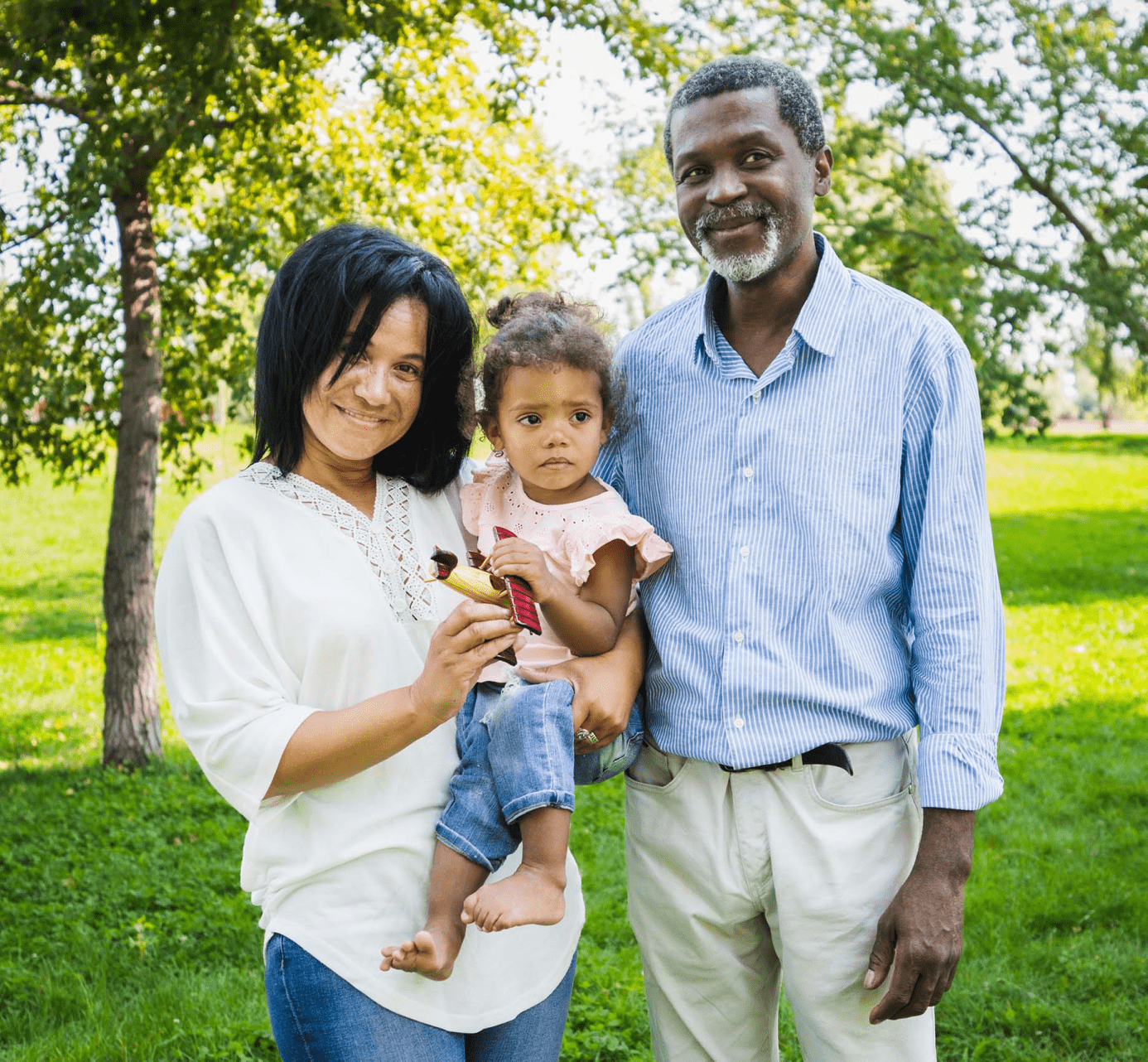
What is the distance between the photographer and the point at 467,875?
1.97 meters

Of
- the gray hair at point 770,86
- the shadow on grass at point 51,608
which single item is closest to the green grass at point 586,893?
the shadow on grass at point 51,608

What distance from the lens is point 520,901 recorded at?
196cm

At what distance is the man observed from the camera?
2.18m

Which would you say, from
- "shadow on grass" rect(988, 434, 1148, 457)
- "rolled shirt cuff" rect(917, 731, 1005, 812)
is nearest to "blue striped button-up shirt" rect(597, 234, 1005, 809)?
"rolled shirt cuff" rect(917, 731, 1005, 812)

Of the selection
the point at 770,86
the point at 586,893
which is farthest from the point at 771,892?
the point at 586,893

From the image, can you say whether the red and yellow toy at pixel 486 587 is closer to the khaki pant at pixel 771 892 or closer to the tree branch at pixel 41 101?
the khaki pant at pixel 771 892

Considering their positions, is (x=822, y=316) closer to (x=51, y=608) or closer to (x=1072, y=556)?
(x=51, y=608)

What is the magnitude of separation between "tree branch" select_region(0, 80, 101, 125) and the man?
4.14 meters

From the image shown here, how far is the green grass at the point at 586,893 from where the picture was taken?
150 inches

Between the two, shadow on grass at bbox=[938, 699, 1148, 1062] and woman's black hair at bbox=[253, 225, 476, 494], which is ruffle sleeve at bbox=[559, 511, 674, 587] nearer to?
woman's black hair at bbox=[253, 225, 476, 494]

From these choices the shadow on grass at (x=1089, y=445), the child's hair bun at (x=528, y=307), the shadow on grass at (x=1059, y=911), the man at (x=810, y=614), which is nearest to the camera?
the man at (x=810, y=614)

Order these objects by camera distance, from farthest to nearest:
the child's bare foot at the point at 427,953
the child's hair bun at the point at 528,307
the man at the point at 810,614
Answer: the child's hair bun at the point at 528,307, the man at the point at 810,614, the child's bare foot at the point at 427,953

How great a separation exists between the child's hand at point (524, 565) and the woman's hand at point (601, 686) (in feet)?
0.64

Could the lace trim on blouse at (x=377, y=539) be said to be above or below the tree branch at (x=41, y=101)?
below
